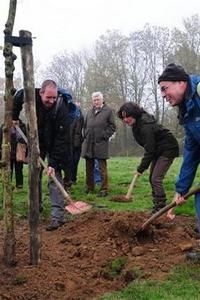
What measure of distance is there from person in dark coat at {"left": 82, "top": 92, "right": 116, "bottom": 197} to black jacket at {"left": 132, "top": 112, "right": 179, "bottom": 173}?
2.45 m

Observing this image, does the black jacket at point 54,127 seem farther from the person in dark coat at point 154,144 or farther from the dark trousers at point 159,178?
the dark trousers at point 159,178

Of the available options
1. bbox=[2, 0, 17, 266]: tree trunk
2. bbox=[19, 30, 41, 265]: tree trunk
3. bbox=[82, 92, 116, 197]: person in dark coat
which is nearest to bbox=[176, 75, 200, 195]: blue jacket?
bbox=[19, 30, 41, 265]: tree trunk

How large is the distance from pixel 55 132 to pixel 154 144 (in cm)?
174

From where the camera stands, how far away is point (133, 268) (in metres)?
5.72

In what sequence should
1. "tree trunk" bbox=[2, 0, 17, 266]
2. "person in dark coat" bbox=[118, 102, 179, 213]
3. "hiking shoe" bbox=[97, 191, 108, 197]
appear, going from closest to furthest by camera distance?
"tree trunk" bbox=[2, 0, 17, 266]
"person in dark coat" bbox=[118, 102, 179, 213]
"hiking shoe" bbox=[97, 191, 108, 197]

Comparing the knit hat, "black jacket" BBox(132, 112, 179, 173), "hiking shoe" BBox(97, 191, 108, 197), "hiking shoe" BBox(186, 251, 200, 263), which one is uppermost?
the knit hat

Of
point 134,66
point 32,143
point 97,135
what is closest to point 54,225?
point 32,143

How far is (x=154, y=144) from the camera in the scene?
8703 millimetres

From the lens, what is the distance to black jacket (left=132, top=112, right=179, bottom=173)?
8578mm

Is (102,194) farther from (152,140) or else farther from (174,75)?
(174,75)

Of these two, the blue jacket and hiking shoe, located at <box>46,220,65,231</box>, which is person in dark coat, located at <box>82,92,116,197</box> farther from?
the blue jacket

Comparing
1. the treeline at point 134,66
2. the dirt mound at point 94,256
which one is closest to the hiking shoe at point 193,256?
the dirt mound at point 94,256

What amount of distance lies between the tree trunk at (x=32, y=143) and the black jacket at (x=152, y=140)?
306cm

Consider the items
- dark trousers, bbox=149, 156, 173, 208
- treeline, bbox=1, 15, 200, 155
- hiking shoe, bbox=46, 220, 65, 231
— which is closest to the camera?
hiking shoe, bbox=46, 220, 65, 231
